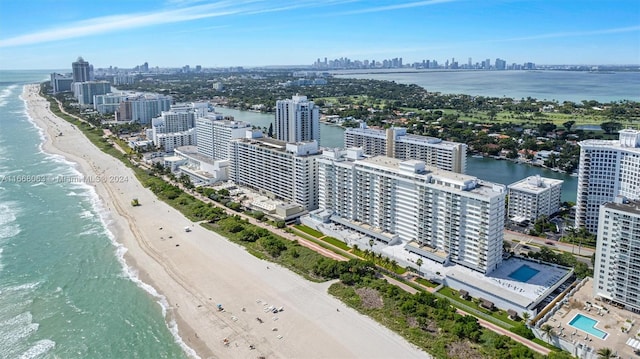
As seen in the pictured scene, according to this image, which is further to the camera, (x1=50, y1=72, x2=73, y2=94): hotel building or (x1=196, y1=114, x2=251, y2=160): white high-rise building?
(x1=50, y1=72, x2=73, y2=94): hotel building

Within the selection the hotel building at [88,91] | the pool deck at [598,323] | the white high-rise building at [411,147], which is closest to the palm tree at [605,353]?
the pool deck at [598,323]

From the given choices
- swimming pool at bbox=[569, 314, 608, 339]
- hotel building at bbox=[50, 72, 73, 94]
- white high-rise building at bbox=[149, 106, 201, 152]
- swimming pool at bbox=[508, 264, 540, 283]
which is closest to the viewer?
swimming pool at bbox=[569, 314, 608, 339]

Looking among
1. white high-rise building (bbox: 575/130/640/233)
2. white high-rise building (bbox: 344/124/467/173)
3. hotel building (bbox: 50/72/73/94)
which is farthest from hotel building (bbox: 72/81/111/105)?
white high-rise building (bbox: 575/130/640/233)

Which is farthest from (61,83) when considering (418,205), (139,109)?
(418,205)

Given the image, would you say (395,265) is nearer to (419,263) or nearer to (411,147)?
(419,263)

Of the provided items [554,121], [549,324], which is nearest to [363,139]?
[549,324]

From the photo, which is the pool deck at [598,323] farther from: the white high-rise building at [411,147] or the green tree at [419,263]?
the white high-rise building at [411,147]

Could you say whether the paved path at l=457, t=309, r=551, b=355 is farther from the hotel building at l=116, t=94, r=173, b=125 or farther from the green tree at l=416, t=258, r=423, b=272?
the hotel building at l=116, t=94, r=173, b=125
